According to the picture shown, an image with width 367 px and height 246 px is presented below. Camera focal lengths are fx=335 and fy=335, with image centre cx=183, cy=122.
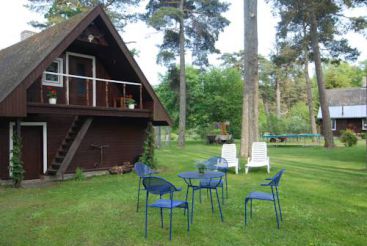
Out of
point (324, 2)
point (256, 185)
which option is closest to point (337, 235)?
point (256, 185)

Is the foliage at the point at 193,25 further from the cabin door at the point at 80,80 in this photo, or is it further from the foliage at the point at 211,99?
the cabin door at the point at 80,80

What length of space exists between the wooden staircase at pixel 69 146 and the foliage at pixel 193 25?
1399 cm

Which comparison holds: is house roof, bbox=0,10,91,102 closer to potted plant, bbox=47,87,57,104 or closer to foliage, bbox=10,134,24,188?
potted plant, bbox=47,87,57,104

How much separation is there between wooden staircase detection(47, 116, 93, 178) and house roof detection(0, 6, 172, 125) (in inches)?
86.7

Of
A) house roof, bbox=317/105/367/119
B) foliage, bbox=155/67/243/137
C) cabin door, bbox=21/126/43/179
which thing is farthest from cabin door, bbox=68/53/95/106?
house roof, bbox=317/105/367/119

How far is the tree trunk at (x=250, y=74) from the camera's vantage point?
13.2 metres

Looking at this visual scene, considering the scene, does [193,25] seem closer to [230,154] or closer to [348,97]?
[230,154]

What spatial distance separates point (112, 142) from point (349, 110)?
104 ft

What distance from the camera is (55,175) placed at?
10297 millimetres

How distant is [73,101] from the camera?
1176cm

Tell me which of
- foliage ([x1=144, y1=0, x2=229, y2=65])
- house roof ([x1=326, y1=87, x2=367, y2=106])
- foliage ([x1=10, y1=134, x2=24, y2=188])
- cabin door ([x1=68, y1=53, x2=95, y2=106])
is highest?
foliage ([x1=144, y1=0, x2=229, y2=65])

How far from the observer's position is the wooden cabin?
925cm

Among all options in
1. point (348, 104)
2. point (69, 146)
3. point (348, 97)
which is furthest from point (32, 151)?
point (348, 97)

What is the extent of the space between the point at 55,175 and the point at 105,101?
351 centimetres
